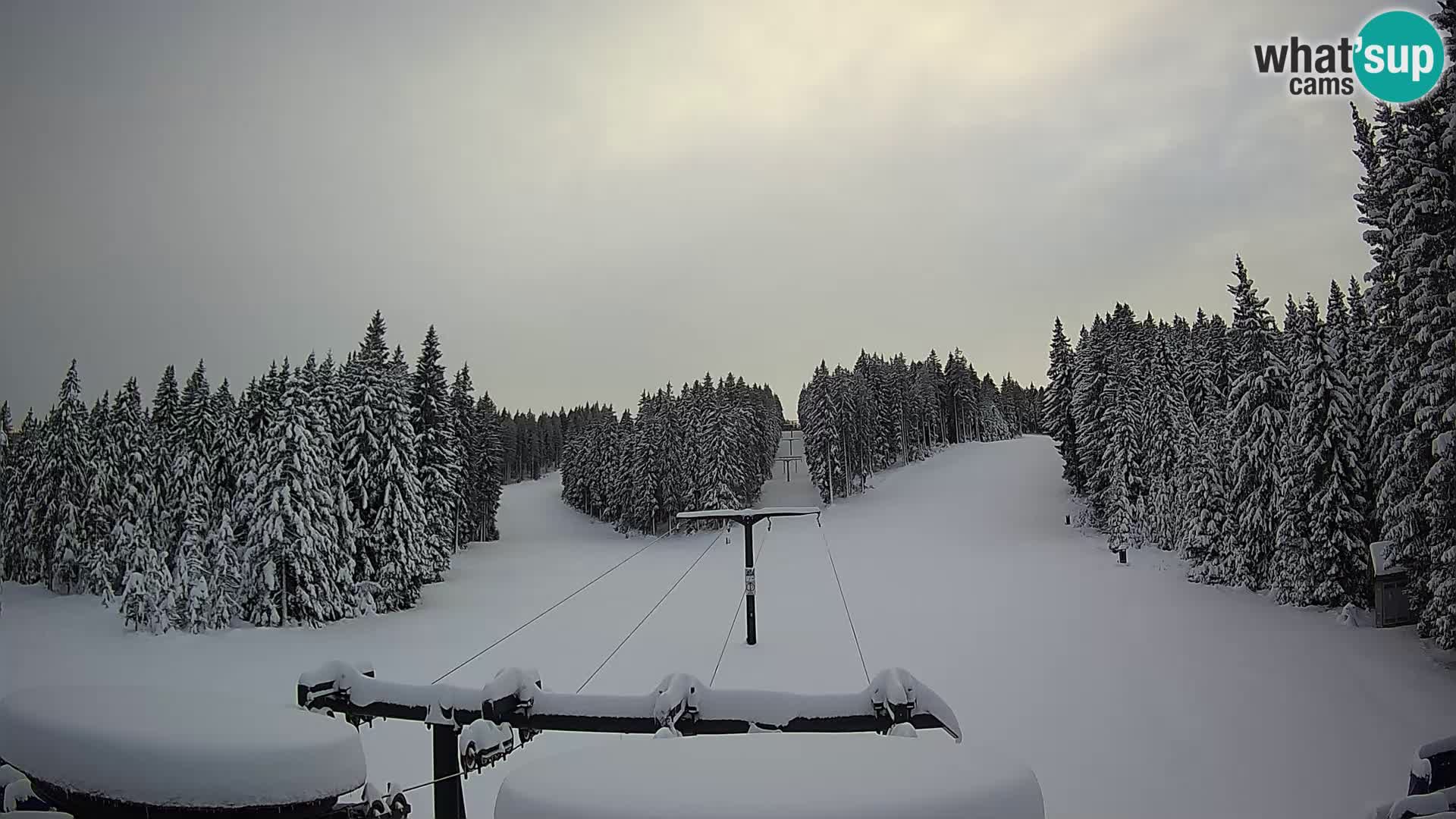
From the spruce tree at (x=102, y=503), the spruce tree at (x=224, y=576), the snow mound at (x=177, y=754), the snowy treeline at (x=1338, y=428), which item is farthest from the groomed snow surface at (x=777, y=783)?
the spruce tree at (x=224, y=576)

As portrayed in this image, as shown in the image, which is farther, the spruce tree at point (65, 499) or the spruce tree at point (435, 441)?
the spruce tree at point (435, 441)

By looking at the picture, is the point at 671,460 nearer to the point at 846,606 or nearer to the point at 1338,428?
the point at 846,606

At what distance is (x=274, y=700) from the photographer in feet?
50.4

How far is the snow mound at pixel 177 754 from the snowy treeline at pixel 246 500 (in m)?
11.4

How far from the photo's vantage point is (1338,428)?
55.5 feet

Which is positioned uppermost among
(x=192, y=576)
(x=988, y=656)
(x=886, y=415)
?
(x=886, y=415)

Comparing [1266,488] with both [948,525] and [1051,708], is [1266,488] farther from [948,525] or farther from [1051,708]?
[948,525]

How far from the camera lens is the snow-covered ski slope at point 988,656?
1003 centimetres

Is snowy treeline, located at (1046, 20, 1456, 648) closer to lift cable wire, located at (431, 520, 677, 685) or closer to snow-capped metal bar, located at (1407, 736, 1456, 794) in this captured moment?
snow-capped metal bar, located at (1407, 736, 1456, 794)

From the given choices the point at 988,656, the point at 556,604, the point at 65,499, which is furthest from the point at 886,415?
the point at 65,499

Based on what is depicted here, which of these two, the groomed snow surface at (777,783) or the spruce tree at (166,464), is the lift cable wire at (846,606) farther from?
the spruce tree at (166,464)

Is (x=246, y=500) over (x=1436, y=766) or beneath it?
over

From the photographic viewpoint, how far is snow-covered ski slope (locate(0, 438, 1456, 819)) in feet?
32.9

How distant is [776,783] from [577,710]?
10.7 ft
